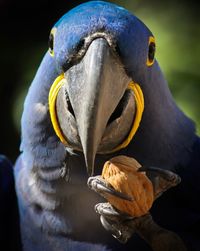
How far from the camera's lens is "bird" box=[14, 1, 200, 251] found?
1.52 metres

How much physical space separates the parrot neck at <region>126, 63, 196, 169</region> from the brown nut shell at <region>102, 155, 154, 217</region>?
0.50 ft

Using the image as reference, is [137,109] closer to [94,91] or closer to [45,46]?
[94,91]

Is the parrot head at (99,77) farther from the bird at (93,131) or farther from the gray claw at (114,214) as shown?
the gray claw at (114,214)

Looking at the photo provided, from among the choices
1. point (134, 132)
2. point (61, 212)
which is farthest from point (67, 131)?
point (61, 212)

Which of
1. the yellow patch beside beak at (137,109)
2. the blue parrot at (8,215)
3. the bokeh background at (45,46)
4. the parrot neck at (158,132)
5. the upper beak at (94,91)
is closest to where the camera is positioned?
the upper beak at (94,91)

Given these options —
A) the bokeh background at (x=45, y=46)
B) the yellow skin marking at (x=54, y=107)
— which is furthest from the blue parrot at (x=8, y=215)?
the bokeh background at (x=45, y=46)

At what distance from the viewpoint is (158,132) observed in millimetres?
1739

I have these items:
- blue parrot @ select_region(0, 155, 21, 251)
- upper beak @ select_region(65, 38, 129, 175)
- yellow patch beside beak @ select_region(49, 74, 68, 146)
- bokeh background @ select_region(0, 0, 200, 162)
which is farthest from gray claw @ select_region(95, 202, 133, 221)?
bokeh background @ select_region(0, 0, 200, 162)

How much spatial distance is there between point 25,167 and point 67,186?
185 mm

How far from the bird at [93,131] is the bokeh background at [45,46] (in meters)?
1.04

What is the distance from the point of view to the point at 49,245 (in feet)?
6.15

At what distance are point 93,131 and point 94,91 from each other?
0.08 metres

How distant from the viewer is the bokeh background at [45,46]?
9.78 feet

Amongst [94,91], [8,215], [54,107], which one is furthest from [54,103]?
[8,215]
